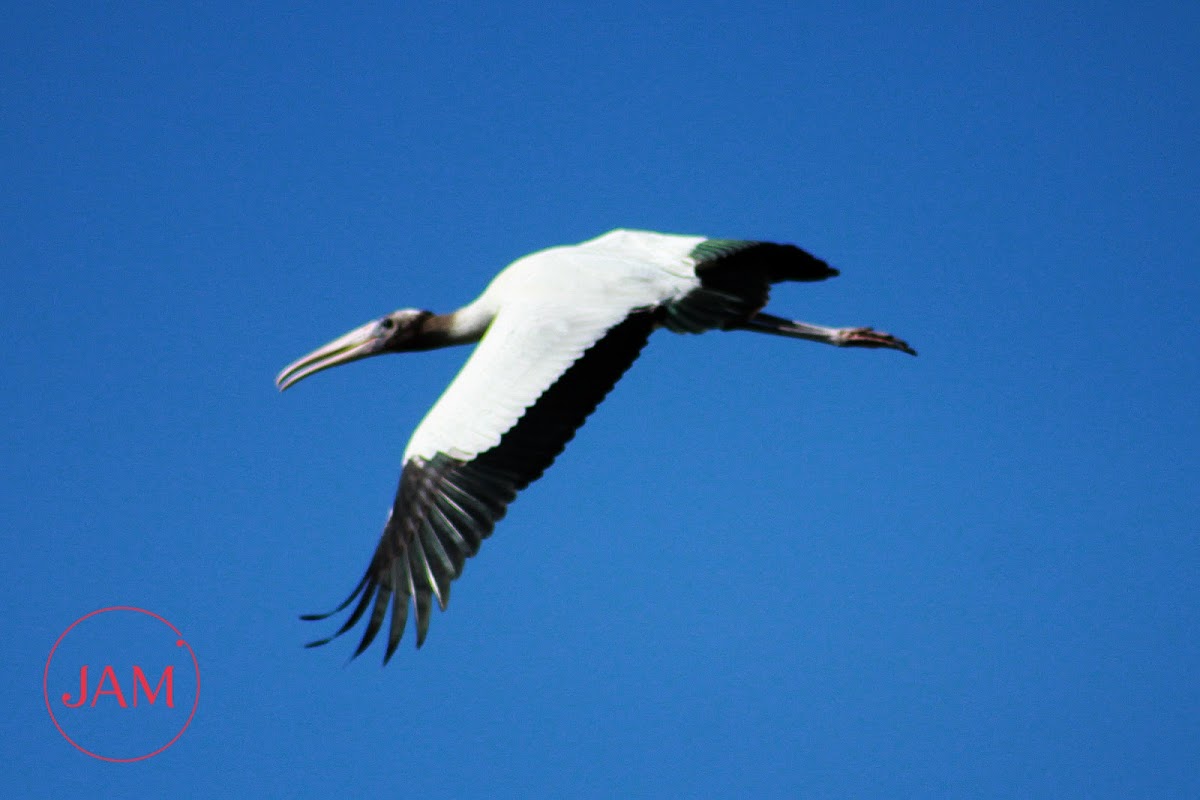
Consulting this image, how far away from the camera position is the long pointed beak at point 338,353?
8766 mm

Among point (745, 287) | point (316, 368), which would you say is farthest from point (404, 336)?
point (745, 287)

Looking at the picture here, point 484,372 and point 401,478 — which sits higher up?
point 484,372

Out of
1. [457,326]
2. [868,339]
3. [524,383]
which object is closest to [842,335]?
[868,339]

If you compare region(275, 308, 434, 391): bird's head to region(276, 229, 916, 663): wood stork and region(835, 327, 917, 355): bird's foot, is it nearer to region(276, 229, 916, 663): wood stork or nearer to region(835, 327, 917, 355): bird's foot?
region(276, 229, 916, 663): wood stork

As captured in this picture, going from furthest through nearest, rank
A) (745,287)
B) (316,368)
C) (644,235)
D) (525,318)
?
1. (316,368)
2. (644,235)
3. (745,287)
4. (525,318)

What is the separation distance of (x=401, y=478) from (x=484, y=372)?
63 centimetres

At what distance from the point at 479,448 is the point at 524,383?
374 millimetres

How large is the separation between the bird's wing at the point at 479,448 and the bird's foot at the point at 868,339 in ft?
8.40

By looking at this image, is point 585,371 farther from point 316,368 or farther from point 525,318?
point 316,368

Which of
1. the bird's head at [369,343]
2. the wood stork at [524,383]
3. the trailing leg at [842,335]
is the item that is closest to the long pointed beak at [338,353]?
the bird's head at [369,343]

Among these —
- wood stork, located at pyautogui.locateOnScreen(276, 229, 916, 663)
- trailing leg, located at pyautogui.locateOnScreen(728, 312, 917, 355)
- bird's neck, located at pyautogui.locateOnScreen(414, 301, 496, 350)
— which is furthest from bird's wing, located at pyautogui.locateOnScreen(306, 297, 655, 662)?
trailing leg, located at pyautogui.locateOnScreen(728, 312, 917, 355)

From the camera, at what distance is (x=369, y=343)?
877cm

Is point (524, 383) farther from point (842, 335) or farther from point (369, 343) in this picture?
point (842, 335)

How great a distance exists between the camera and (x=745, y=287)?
787 cm
